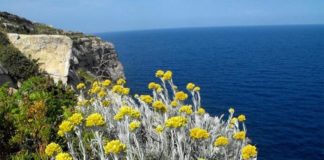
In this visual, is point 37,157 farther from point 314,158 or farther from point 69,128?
point 314,158

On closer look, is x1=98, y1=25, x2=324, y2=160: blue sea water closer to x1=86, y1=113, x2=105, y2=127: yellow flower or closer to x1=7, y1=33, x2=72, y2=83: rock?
x1=7, y1=33, x2=72, y2=83: rock

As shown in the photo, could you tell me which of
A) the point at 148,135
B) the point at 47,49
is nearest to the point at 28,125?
the point at 148,135

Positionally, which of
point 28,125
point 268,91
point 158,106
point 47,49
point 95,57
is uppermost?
point 158,106

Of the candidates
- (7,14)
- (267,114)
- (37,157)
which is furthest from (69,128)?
(267,114)

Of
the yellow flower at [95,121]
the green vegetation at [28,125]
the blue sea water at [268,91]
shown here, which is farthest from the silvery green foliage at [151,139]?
the blue sea water at [268,91]

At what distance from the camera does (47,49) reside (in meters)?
20.6

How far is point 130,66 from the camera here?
10319cm

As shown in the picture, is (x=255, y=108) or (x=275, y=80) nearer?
(x=255, y=108)

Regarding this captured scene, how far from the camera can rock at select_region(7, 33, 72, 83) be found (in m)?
19.7

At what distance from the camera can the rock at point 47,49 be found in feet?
64.7

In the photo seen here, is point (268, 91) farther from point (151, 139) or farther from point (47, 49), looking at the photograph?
point (151, 139)

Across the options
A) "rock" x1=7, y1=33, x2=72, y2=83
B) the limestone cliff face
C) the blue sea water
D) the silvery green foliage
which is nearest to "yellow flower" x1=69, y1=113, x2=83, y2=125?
the silvery green foliage

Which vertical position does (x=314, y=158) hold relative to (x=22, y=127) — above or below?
below

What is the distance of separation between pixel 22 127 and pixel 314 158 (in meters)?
34.6
